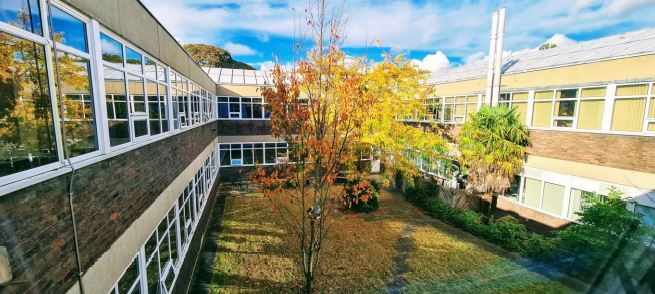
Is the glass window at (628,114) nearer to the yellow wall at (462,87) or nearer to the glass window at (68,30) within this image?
the yellow wall at (462,87)

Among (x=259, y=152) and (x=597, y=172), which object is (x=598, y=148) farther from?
(x=259, y=152)

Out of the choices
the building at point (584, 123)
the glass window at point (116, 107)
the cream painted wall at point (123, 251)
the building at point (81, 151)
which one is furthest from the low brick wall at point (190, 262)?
the building at point (584, 123)

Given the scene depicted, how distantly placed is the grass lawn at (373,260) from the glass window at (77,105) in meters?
5.96

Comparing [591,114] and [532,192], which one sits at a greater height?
[591,114]

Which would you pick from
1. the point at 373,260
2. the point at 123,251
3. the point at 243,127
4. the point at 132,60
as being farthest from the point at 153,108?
the point at 243,127

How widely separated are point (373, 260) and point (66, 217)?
28.0ft

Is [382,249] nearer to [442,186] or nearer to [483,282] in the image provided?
[483,282]

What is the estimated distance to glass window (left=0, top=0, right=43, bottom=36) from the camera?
229 centimetres

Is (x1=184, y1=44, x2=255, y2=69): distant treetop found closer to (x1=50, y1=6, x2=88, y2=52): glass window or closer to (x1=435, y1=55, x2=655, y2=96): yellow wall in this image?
(x1=435, y1=55, x2=655, y2=96): yellow wall

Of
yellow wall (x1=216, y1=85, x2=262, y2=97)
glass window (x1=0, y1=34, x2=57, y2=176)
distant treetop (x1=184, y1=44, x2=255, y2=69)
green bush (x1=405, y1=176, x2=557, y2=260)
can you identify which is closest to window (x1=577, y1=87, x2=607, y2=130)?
green bush (x1=405, y1=176, x2=557, y2=260)

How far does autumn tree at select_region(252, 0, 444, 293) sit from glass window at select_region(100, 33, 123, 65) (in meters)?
2.63

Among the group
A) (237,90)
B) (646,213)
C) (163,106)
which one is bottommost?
(646,213)

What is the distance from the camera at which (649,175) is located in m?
8.87

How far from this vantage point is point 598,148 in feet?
33.4
